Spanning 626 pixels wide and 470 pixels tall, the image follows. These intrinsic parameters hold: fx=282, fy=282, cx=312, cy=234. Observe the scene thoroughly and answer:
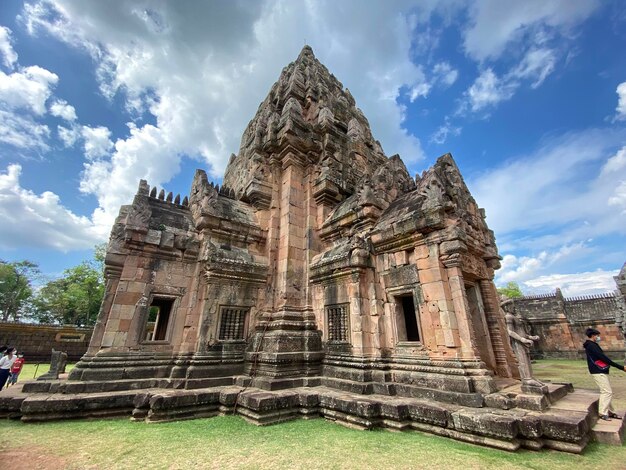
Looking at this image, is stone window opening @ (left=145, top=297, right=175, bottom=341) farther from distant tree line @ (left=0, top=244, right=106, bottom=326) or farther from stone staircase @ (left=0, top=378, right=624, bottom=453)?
distant tree line @ (left=0, top=244, right=106, bottom=326)

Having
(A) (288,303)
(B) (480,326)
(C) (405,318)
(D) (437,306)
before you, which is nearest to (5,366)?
(A) (288,303)

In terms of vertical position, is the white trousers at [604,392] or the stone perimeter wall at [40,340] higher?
the stone perimeter wall at [40,340]

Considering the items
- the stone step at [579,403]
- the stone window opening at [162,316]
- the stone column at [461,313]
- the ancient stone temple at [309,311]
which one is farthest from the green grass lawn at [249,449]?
the stone window opening at [162,316]

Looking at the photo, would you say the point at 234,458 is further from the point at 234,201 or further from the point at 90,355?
the point at 234,201

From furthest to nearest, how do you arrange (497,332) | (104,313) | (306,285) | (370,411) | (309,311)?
(306,285) < (309,311) < (497,332) < (104,313) < (370,411)

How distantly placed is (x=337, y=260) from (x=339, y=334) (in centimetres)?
206

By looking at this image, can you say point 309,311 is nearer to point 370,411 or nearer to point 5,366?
point 370,411

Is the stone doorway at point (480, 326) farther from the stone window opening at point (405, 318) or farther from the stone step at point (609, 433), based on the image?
the stone step at point (609, 433)

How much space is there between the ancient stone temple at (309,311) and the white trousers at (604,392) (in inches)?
25.3

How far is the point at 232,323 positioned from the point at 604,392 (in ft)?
26.4

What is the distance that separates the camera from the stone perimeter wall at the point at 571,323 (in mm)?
21109

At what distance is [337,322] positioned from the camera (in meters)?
8.03

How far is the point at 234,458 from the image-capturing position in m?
3.94

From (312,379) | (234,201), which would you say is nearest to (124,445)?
(312,379)
